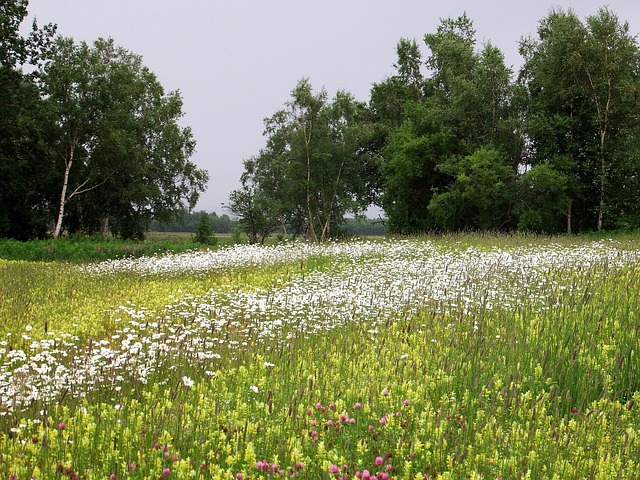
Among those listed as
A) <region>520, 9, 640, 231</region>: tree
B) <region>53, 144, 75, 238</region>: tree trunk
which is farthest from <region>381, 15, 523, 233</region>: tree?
<region>53, 144, 75, 238</region>: tree trunk

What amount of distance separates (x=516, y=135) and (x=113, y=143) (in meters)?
27.3

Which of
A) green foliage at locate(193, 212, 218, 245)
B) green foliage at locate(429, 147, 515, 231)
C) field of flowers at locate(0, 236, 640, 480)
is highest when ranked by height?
green foliage at locate(429, 147, 515, 231)

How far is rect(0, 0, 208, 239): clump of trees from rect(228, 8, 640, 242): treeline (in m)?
12.5

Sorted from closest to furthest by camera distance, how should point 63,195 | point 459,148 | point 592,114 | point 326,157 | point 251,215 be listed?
point 592,114 → point 63,195 → point 459,148 → point 326,157 → point 251,215

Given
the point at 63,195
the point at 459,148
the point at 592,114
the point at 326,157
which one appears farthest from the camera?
the point at 326,157

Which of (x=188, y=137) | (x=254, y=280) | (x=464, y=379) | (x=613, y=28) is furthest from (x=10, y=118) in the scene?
(x=613, y=28)

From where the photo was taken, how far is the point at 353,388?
184 inches

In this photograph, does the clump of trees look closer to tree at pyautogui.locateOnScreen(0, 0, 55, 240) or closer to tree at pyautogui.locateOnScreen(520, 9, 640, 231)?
tree at pyautogui.locateOnScreen(0, 0, 55, 240)

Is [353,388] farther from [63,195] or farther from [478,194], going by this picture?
[63,195]

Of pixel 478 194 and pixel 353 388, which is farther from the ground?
pixel 478 194

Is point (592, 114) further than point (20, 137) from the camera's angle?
No

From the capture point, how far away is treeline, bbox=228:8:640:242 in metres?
29.5

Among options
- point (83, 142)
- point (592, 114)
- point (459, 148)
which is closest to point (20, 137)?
point (83, 142)

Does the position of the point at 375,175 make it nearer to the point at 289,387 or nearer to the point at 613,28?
the point at 613,28
